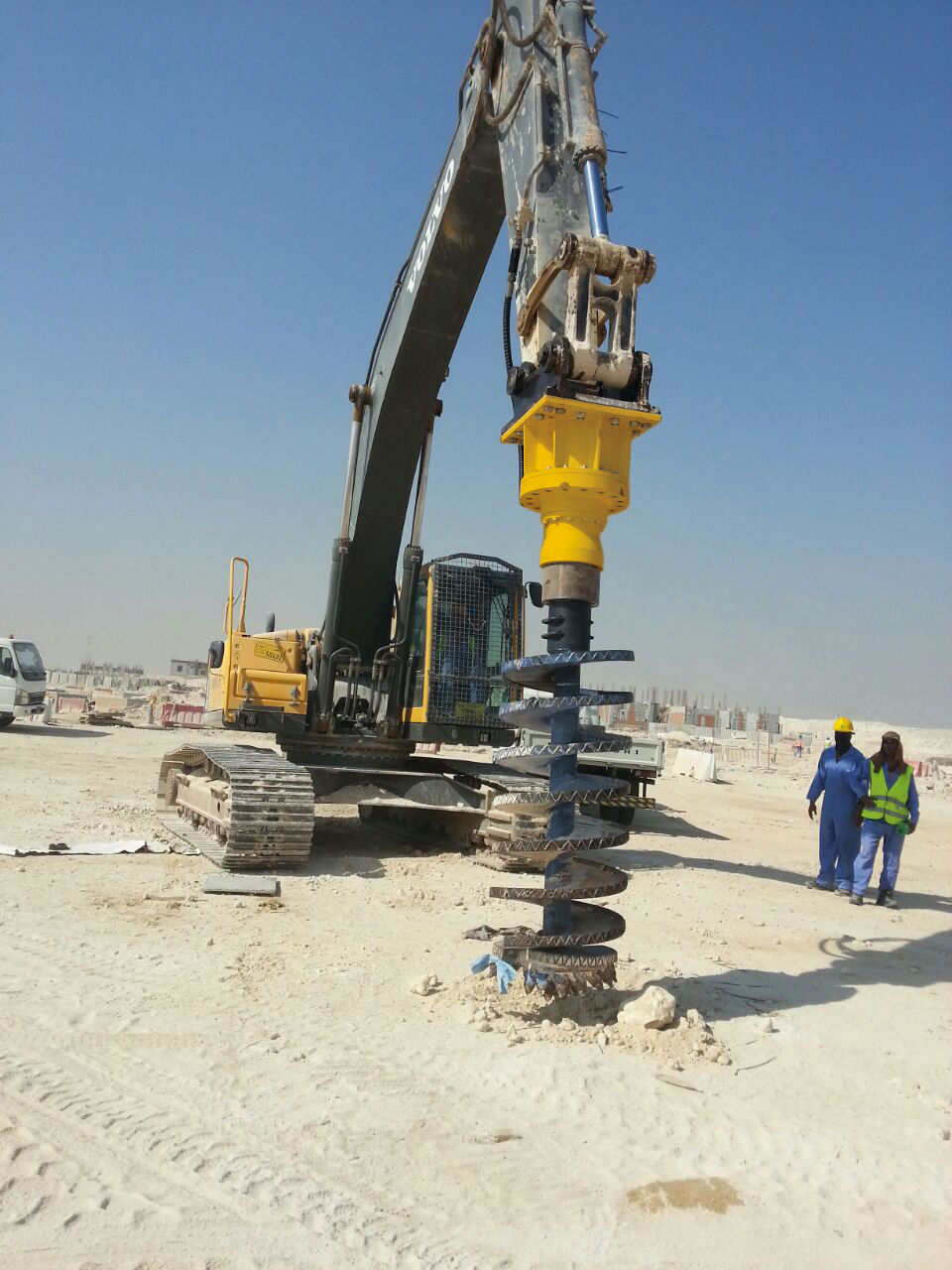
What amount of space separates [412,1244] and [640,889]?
5.66 meters

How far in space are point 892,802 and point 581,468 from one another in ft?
19.7

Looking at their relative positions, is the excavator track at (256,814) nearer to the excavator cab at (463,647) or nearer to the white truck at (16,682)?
the excavator cab at (463,647)

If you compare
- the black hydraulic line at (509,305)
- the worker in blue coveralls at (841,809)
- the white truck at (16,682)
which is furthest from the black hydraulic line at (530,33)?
the white truck at (16,682)

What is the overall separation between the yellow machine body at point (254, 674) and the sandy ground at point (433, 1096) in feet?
8.46

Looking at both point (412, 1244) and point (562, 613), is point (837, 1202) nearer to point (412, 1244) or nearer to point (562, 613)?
point (412, 1244)

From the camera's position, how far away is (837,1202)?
9.52 ft

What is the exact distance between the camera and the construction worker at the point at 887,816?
8.49m

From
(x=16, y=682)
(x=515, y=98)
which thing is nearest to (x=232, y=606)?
(x=515, y=98)

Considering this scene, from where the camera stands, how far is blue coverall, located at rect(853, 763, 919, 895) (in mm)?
8467

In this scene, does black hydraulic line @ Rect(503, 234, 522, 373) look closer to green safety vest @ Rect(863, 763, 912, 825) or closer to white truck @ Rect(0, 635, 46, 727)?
green safety vest @ Rect(863, 763, 912, 825)

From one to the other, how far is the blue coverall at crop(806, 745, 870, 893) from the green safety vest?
0.13 m

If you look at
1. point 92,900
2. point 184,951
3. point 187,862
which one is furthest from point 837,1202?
point 187,862

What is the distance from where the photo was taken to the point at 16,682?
79.3ft

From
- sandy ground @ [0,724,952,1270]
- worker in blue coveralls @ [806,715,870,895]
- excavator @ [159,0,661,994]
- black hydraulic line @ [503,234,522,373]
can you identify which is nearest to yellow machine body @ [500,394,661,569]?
excavator @ [159,0,661,994]
